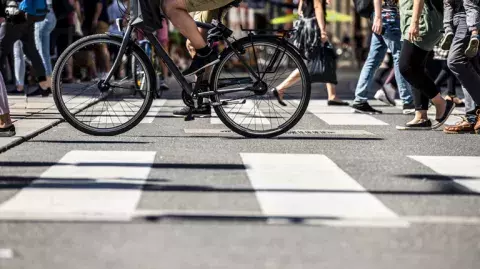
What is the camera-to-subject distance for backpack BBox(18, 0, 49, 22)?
14.1 m

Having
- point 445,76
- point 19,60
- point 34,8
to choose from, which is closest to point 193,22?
point 34,8

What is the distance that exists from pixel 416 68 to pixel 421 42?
9.7 inches

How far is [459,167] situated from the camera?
7.57m

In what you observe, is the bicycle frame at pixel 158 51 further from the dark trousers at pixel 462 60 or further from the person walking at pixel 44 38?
the person walking at pixel 44 38

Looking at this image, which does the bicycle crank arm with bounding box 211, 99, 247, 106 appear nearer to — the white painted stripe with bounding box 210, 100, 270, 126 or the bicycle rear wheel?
the white painted stripe with bounding box 210, 100, 270, 126

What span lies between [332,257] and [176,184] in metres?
2.03

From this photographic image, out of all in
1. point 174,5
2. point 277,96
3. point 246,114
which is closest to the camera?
point 174,5

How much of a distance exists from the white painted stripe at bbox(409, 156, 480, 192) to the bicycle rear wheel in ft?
7.39

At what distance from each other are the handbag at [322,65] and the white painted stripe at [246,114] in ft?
12.2

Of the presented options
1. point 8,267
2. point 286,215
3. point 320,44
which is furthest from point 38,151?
point 320,44

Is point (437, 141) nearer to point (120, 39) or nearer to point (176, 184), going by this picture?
point (120, 39)

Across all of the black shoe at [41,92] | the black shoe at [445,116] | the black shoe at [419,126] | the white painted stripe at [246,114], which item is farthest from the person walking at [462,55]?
the black shoe at [41,92]

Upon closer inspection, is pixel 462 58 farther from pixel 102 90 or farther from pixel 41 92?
pixel 41 92

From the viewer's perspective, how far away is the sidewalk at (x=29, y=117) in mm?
8789
